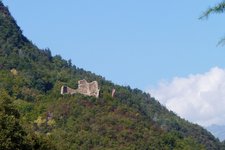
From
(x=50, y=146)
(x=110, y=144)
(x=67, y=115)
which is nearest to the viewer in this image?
(x=50, y=146)

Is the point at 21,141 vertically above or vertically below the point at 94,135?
below

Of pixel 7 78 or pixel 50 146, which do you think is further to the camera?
pixel 7 78

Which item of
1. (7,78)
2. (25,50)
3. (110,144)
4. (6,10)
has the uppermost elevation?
(6,10)

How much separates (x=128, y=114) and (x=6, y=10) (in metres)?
67.2

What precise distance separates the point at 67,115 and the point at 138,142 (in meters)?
15.9

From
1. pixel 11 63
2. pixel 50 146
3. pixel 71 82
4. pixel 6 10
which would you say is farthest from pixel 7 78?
pixel 50 146

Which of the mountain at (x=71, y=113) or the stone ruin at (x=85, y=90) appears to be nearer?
the mountain at (x=71, y=113)

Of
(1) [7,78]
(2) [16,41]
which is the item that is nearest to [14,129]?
(1) [7,78]

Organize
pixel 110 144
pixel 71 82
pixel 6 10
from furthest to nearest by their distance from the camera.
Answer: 1. pixel 6 10
2. pixel 71 82
3. pixel 110 144

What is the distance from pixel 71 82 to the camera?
164 metres

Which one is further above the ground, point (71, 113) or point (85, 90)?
point (85, 90)

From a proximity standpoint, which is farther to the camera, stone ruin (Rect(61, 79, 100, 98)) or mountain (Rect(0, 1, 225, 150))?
stone ruin (Rect(61, 79, 100, 98))

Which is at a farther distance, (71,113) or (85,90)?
(85,90)

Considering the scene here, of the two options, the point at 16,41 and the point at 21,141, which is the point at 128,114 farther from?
the point at 21,141
